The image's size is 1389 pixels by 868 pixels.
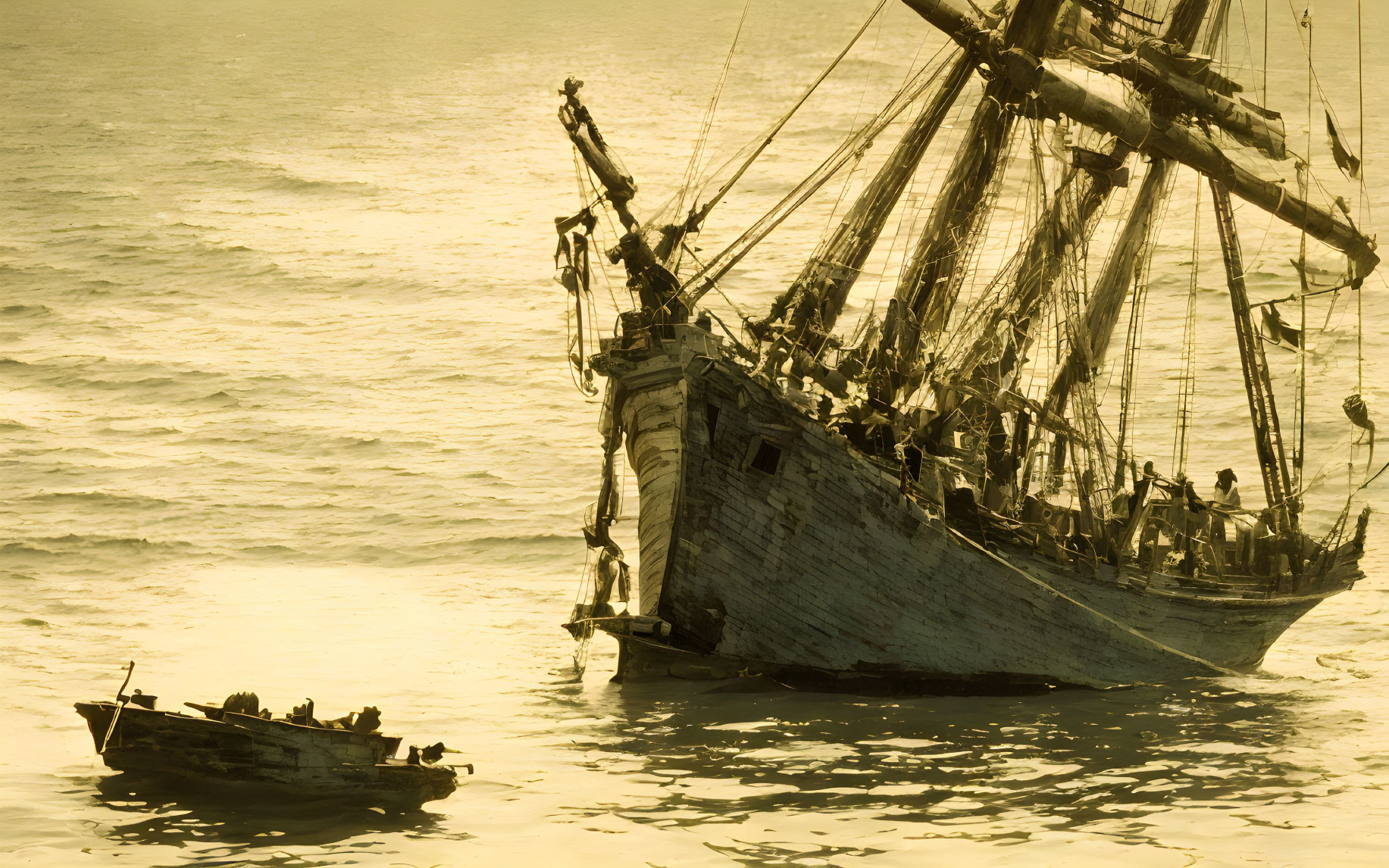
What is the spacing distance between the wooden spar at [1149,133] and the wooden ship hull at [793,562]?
717 centimetres

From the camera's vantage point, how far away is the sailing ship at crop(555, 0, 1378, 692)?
60.8 ft

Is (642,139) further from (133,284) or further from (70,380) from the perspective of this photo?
(70,380)

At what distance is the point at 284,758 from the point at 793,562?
6909mm

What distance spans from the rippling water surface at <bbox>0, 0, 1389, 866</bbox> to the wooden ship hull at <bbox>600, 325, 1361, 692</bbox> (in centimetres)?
64

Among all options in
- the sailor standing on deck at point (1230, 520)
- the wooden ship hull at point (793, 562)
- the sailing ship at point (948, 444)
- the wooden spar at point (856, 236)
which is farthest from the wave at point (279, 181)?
A: the sailor standing on deck at point (1230, 520)

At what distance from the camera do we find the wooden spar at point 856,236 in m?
21.7

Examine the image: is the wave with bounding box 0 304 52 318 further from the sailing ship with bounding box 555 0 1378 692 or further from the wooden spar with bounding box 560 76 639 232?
the wooden spar with bounding box 560 76 639 232

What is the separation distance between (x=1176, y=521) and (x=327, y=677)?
11.9 metres

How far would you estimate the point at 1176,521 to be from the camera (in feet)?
71.8

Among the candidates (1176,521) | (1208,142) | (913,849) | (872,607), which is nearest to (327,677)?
(872,607)

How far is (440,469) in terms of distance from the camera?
104 ft

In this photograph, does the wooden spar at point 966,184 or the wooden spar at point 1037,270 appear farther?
the wooden spar at point 1037,270

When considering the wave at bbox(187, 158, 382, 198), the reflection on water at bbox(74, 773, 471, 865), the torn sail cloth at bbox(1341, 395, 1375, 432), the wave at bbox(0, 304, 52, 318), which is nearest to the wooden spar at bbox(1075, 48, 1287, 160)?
the torn sail cloth at bbox(1341, 395, 1375, 432)

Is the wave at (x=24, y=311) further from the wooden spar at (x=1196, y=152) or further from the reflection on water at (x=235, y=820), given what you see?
the reflection on water at (x=235, y=820)
